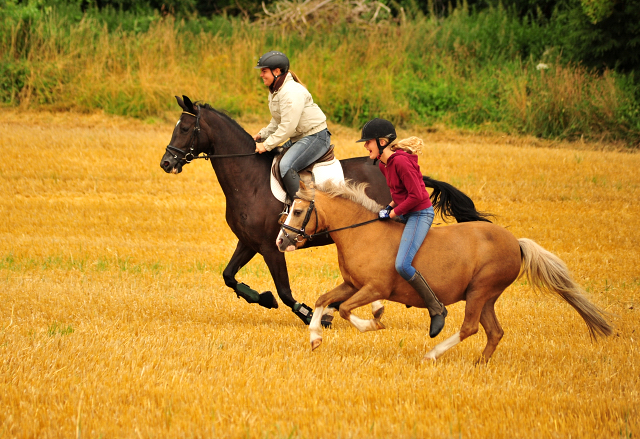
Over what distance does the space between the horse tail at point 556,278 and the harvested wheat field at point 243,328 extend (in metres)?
0.40

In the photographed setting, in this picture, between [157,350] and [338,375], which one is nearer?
[338,375]

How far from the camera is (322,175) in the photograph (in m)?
8.36

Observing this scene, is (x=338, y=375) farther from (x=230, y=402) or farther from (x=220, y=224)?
(x=220, y=224)

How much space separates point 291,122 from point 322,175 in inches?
32.4

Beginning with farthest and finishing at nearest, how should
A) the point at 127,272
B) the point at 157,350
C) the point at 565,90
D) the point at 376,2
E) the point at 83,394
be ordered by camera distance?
the point at 376,2, the point at 565,90, the point at 127,272, the point at 157,350, the point at 83,394

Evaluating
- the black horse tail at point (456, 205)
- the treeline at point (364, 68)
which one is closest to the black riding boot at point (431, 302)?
the black horse tail at point (456, 205)

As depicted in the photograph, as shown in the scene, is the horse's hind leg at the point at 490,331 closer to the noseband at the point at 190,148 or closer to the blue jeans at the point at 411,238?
the blue jeans at the point at 411,238

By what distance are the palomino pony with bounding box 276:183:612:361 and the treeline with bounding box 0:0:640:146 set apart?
47.8 ft

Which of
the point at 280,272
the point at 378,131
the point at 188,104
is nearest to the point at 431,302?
the point at 378,131

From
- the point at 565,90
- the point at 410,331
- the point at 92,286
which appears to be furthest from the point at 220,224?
the point at 565,90

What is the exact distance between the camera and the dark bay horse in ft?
26.5

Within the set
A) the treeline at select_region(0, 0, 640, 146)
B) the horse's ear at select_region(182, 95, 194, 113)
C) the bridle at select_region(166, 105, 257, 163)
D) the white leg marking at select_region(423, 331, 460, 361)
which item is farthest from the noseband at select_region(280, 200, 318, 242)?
the treeline at select_region(0, 0, 640, 146)

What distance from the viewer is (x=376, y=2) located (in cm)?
2612

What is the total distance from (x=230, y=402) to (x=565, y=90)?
18.1m
